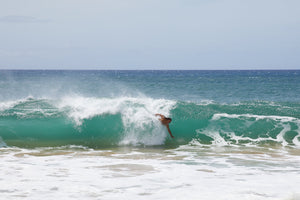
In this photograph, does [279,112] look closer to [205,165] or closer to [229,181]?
[205,165]

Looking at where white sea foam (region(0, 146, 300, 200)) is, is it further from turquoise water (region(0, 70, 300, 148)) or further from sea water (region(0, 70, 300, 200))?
turquoise water (region(0, 70, 300, 148))

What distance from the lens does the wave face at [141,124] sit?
11.5 m

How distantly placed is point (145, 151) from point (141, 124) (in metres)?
2.28

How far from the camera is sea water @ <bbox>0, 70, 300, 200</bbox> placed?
577 cm

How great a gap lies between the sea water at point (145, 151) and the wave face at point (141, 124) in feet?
0.12

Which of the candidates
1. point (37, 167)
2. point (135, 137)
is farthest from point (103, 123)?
point (37, 167)

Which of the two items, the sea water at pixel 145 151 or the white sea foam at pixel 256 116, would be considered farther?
the white sea foam at pixel 256 116

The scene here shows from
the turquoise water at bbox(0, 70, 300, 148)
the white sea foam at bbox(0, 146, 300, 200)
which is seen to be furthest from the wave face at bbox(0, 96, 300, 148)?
the white sea foam at bbox(0, 146, 300, 200)

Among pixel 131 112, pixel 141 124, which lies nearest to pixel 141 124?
pixel 141 124

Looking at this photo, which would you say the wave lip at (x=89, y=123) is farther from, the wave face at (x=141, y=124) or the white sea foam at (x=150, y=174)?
the white sea foam at (x=150, y=174)

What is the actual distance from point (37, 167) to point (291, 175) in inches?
206

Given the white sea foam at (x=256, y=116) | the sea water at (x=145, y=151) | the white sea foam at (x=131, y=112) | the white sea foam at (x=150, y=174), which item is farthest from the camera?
the white sea foam at (x=256, y=116)

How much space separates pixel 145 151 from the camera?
387 inches

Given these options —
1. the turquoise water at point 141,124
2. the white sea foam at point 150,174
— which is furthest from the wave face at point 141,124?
the white sea foam at point 150,174
